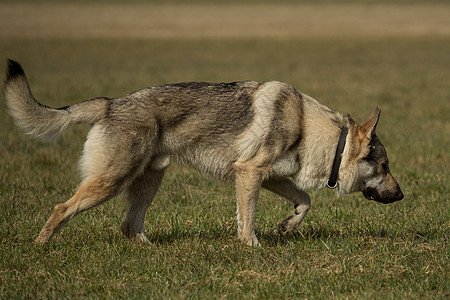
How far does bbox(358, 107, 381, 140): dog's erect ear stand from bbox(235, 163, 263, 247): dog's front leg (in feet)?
3.41

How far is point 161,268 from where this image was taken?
538 cm

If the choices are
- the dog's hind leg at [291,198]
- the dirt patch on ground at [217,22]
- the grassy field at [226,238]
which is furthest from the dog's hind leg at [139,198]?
the dirt patch on ground at [217,22]

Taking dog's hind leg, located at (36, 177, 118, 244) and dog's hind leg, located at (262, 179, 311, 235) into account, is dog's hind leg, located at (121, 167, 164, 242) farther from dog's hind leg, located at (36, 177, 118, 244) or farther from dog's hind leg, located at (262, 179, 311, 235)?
dog's hind leg, located at (262, 179, 311, 235)

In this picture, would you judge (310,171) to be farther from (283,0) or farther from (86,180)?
(283,0)

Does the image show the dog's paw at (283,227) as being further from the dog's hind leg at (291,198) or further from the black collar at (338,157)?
the black collar at (338,157)

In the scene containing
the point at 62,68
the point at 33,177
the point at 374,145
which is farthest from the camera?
the point at 62,68

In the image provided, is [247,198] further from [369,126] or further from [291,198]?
[369,126]

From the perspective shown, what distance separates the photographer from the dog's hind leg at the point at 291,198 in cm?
645

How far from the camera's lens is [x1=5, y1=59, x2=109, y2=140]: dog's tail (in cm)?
572

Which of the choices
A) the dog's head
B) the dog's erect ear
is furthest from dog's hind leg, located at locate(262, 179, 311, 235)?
the dog's erect ear

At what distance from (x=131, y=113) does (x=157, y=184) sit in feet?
3.19

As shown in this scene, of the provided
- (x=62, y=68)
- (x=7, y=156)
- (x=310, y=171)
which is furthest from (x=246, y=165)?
(x=62, y=68)

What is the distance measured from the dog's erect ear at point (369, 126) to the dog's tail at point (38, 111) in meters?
2.38

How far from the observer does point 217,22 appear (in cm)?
5816
